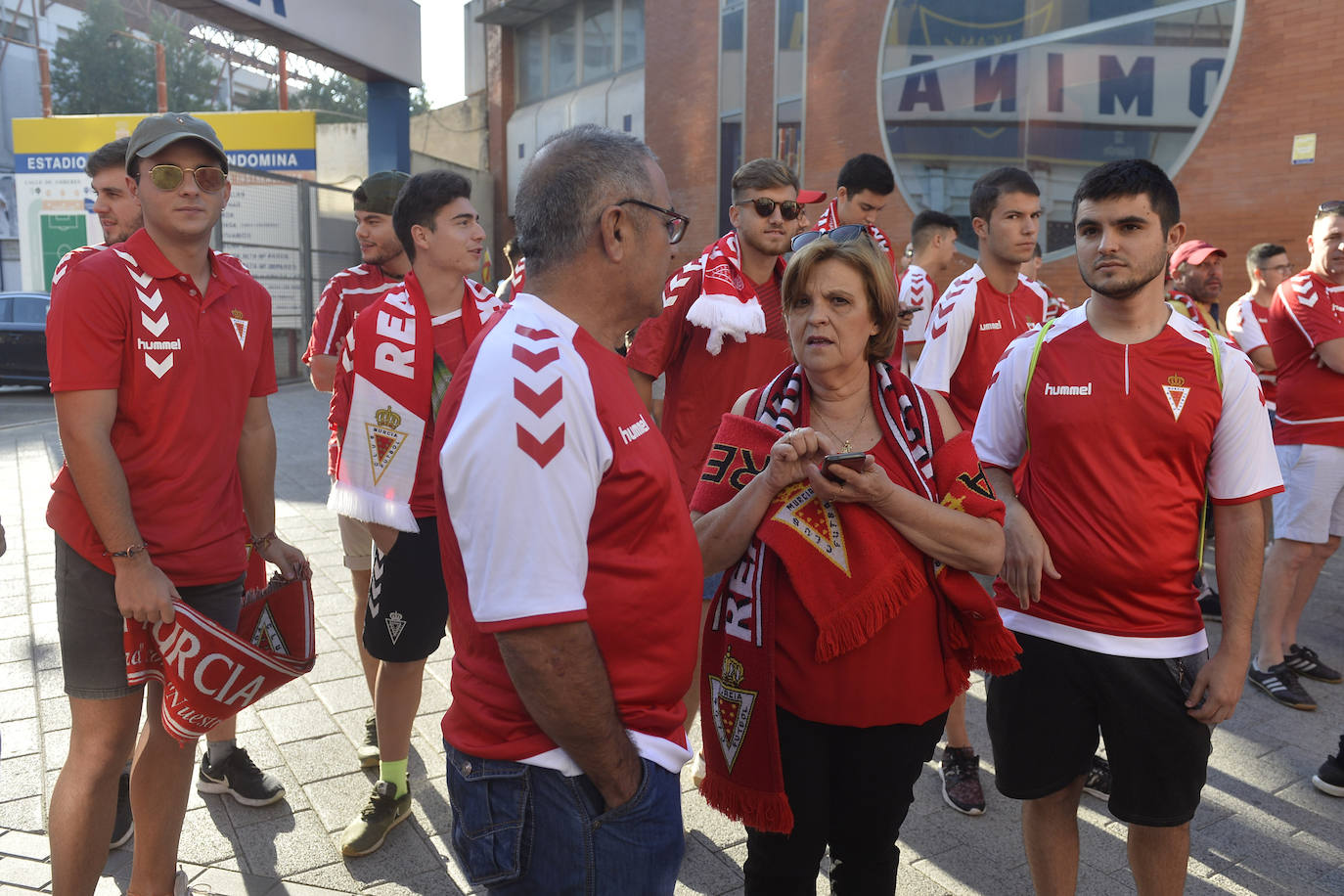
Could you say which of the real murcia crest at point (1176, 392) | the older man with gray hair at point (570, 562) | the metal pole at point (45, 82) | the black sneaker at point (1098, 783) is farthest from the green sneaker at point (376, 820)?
the metal pole at point (45, 82)

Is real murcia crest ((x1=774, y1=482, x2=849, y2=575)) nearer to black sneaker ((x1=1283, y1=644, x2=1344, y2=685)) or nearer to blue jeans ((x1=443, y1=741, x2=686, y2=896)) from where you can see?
blue jeans ((x1=443, y1=741, x2=686, y2=896))

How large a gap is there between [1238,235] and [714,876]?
1094 cm

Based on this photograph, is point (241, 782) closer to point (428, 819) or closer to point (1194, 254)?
point (428, 819)

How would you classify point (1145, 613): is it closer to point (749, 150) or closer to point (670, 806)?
point (670, 806)

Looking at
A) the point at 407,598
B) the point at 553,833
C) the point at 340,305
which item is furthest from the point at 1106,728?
the point at 340,305

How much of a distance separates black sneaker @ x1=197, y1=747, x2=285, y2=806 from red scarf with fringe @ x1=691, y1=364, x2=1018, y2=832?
2033mm

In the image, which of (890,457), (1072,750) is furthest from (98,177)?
(1072,750)

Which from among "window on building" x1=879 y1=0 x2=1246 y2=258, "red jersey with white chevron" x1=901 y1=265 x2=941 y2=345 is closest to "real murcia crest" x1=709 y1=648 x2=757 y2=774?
"red jersey with white chevron" x1=901 y1=265 x2=941 y2=345

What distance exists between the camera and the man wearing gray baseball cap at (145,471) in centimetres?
254

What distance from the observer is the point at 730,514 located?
2314 millimetres

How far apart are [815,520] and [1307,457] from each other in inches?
162

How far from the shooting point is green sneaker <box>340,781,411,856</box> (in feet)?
10.8

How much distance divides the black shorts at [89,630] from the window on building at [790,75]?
1580 cm

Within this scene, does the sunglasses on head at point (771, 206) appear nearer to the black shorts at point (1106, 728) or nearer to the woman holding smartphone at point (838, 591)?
the woman holding smartphone at point (838, 591)
